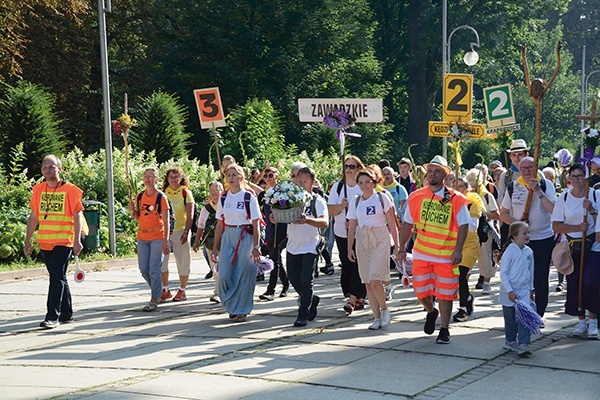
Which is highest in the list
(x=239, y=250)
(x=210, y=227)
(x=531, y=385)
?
(x=210, y=227)

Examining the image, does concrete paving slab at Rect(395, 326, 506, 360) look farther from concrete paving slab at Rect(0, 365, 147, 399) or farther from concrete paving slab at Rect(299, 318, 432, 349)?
concrete paving slab at Rect(0, 365, 147, 399)

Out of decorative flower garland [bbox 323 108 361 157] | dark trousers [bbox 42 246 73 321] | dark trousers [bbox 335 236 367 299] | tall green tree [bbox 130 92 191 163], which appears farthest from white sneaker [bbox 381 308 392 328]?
tall green tree [bbox 130 92 191 163]

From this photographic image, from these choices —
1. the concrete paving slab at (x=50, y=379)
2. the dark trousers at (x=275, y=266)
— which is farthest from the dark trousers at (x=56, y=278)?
the dark trousers at (x=275, y=266)

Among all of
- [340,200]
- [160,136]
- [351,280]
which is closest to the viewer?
[351,280]

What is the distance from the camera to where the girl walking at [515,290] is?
9016 millimetres

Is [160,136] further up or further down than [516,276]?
further up

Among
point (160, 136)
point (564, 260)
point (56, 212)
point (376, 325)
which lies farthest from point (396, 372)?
point (160, 136)

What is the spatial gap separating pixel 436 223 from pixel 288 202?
2.06 m

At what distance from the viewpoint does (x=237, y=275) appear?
1144 cm

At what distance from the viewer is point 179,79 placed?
41.2 meters

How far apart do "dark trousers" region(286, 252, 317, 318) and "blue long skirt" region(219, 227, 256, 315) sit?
1.74ft

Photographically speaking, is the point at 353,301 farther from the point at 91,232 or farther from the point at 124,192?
the point at 124,192

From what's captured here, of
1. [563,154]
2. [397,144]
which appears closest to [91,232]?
[563,154]

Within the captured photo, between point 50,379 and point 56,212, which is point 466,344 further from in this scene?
point 56,212
